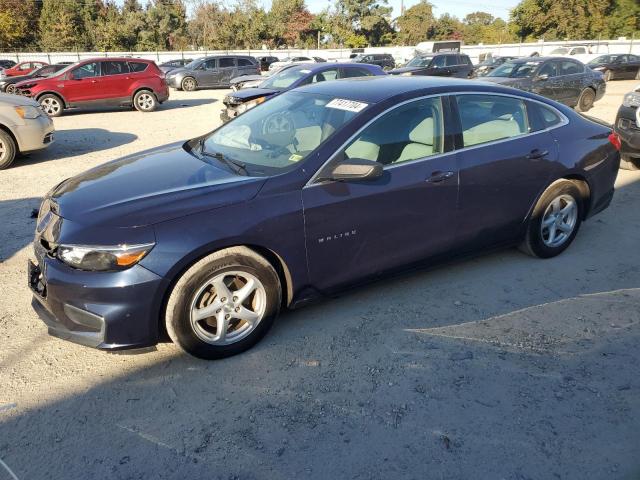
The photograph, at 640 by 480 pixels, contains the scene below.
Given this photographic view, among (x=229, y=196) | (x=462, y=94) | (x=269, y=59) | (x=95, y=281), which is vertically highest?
(x=269, y=59)

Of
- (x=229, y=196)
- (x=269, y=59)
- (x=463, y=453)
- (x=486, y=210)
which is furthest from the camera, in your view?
(x=269, y=59)

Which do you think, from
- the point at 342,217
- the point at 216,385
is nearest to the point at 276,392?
the point at 216,385

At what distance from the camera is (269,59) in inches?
1350

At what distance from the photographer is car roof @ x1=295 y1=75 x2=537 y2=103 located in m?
3.81

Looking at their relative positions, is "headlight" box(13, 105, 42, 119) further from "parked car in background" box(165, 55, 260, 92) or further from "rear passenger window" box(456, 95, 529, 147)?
"parked car in background" box(165, 55, 260, 92)

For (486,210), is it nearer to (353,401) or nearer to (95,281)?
(353,401)

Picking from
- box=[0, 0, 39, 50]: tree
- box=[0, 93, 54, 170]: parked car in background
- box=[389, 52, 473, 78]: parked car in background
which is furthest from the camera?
box=[0, 0, 39, 50]: tree

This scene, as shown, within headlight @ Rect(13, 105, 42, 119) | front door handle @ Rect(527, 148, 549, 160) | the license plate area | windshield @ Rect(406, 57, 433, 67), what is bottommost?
the license plate area

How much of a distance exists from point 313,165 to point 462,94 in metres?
1.51

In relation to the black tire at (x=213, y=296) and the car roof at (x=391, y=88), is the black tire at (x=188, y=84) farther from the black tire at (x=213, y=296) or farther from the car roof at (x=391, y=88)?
the black tire at (x=213, y=296)

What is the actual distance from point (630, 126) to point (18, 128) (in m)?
9.45

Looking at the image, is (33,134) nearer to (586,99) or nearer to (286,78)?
(286,78)

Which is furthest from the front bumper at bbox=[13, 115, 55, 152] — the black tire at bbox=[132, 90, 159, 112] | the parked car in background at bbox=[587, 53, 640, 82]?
the parked car in background at bbox=[587, 53, 640, 82]

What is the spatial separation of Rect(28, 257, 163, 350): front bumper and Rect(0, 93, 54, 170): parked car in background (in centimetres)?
638
